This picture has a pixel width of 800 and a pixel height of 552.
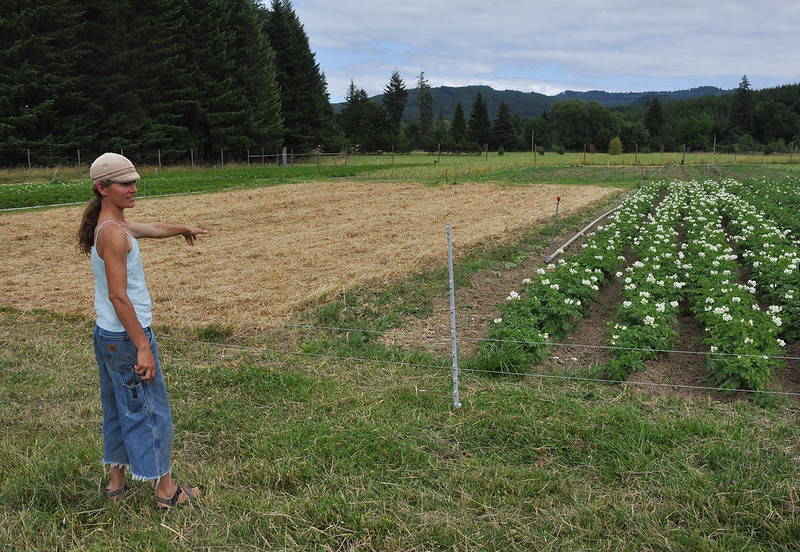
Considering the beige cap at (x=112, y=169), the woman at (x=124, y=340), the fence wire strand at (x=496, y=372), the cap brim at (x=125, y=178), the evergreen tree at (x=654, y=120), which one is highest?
the evergreen tree at (x=654, y=120)

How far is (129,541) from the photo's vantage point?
3416 mm

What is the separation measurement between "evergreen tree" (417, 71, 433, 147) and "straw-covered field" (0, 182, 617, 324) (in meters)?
71.9

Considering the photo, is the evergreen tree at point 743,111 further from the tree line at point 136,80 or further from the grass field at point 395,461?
the grass field at point 395,461

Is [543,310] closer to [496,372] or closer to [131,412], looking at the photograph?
[496,372]

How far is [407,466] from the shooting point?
4180 millimetres

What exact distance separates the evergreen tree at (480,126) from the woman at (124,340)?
9195cm

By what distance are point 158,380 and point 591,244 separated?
9.05 m

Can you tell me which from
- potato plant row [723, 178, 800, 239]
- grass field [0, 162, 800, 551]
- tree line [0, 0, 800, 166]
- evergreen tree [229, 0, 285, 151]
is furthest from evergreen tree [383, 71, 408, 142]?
grass field [0, 162, 800, 551]

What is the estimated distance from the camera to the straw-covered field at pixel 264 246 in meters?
8.69

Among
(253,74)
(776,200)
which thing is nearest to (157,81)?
(253,74)

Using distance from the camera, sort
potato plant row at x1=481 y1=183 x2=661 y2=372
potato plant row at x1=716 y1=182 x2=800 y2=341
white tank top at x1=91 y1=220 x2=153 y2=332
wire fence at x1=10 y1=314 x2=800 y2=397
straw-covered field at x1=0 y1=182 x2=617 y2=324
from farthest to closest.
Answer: straw-covered field at x1=0 y1=182 x2=617 y2=324
potato plant row at x1=716 y1=182 x2=800 y2=341
potato plant row at x1=481 y1=183 x2=661 y2=372
wire fence at x1=10 y1=314 x2=800 y2=397
white tank top at x1=91 y1=220 x2=153 y2=332

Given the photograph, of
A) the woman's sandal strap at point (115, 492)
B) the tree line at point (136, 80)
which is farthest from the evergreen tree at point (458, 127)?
the woman's sandal strap at point (115, 492)

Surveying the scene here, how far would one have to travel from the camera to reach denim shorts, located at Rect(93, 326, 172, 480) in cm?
347

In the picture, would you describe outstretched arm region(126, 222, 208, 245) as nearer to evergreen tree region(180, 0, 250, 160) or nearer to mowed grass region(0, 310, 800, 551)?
mowed grass region(0, 310, 800, 551)
